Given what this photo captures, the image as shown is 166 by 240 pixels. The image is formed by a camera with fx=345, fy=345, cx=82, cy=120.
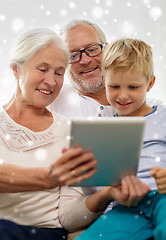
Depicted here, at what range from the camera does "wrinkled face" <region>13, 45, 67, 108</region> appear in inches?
61.1

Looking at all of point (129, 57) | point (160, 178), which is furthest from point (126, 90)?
point (160, 178)

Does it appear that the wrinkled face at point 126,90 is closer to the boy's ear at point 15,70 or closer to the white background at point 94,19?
the boy's ear at point 15,70

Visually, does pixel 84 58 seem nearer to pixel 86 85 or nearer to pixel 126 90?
pixel 86 85

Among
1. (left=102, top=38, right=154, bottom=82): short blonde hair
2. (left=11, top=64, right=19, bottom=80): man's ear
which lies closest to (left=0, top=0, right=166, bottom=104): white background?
(left=11, top=64, right=19, bottom=80): man's ear

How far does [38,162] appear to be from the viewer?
4.75ft

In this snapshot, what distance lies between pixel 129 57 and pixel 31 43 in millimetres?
464

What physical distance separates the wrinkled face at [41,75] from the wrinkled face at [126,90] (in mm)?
247

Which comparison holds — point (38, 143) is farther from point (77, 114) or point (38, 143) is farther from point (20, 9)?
point (20, 9)

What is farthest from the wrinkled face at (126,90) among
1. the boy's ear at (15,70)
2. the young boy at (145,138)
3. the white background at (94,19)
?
the white background at (94,19)

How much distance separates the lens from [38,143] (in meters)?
1.54

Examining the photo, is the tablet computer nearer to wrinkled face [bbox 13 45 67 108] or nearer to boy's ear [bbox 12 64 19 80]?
wrinkled face [bbox 13 45 67 108]

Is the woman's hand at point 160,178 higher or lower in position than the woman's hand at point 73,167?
lower

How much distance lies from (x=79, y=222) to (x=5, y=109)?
2.06 ft

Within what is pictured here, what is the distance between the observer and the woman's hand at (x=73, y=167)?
1.07m
